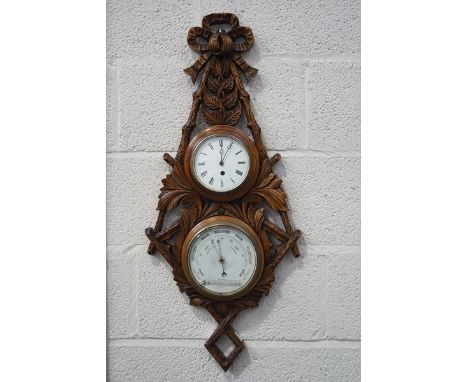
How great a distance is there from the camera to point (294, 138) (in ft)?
2.95

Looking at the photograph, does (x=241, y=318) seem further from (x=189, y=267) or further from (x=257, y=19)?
(x=257, y=19)

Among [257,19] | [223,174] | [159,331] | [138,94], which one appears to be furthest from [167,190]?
[257,19]

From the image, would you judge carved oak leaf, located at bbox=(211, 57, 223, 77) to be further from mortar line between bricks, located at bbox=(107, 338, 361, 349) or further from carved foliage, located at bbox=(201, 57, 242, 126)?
mortar line between bricks, located at bbox=(107, 338, 361, 349)

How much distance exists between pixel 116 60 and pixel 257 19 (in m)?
0.35

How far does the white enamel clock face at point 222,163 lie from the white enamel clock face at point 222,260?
0.35 feet

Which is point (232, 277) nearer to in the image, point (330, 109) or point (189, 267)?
point (189, 267)

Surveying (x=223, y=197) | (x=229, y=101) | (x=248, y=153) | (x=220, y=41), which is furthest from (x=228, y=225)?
(x=220, y=41)

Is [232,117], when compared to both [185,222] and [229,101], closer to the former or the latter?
[229,101]

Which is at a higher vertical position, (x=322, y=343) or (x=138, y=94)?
(x=138, y=94)

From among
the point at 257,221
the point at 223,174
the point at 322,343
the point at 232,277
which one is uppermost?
the point at 223,174

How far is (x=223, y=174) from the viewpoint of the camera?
88 centimetres

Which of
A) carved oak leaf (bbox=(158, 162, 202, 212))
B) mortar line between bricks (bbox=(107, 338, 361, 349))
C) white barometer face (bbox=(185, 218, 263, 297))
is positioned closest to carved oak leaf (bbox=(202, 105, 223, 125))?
carved oak leaf (bbox=(158, 162, 202, 212))

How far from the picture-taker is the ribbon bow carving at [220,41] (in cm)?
88

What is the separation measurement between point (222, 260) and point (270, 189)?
203mm
